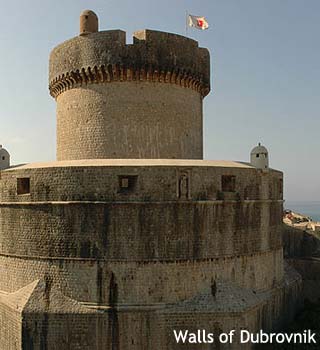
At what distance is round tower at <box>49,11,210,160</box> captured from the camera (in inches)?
490

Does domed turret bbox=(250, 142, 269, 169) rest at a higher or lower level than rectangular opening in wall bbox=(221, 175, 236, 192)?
higher

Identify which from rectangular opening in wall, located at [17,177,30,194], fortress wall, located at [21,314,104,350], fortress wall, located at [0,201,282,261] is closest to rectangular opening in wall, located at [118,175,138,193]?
fortress wall, located at [0,201,282,261]

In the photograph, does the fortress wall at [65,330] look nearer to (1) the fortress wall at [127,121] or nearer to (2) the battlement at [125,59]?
(1) the fortress wall at [127,121]

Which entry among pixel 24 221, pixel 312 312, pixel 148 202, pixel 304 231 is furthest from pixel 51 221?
pixel 304 231

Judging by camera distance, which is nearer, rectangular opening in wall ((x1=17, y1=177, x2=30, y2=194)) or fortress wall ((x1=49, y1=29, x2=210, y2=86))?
rectangular opening in wall ((x1=17, y1=177, x2=30, y2=194))

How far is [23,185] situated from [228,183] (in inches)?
232

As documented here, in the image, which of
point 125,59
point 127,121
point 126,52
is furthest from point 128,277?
point 126,52

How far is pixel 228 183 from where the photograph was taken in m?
10.9

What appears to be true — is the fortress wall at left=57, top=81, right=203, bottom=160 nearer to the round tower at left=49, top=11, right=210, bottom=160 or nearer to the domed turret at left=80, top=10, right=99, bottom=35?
the round tower at left=49, top=11, right=210, bottom=160

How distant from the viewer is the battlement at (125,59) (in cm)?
1237

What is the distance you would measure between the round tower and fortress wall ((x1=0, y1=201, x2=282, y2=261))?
10.7ft

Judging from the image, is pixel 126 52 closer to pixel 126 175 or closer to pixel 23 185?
pixel 126 175

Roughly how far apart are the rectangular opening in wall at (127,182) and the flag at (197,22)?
24.0 feet

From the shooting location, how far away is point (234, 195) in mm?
10688
